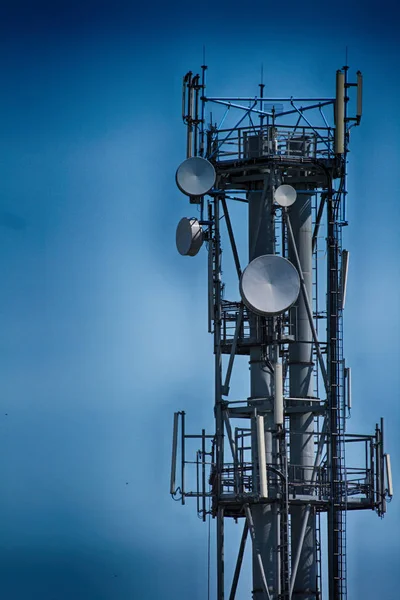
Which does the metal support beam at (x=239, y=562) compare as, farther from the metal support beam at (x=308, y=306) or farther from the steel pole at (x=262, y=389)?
the metal support beam at (x=308, y=306)

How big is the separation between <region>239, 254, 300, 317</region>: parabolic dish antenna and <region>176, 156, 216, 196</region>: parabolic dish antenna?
3509mm

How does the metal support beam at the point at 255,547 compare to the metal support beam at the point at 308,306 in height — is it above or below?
below

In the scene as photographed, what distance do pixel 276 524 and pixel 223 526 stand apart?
6.73 ft

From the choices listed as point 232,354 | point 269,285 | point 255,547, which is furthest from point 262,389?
point 255,547

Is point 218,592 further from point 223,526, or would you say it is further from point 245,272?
point 245,272

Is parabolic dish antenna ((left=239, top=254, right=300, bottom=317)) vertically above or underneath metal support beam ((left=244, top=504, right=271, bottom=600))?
above

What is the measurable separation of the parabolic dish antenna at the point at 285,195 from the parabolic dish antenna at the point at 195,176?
2.36 m

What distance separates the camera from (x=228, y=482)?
68062 millimetres

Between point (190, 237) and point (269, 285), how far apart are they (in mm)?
4510

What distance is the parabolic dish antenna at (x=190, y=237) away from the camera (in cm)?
6994

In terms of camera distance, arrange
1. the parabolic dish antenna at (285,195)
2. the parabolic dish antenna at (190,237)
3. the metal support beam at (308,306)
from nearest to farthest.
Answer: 1. the parabolic dish antenna at (285,195)
2. the metal support beam at (308,306)
3. the parabolic dish antenna at (190,237)

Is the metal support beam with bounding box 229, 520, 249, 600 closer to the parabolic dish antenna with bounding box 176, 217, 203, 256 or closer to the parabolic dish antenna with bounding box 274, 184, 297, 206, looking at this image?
the parabolic dish antenna with bounding box 176, 217, 203, 256

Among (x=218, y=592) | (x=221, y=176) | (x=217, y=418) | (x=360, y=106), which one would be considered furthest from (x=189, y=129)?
(x=218, y=592)

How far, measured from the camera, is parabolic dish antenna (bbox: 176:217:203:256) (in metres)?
69.9
